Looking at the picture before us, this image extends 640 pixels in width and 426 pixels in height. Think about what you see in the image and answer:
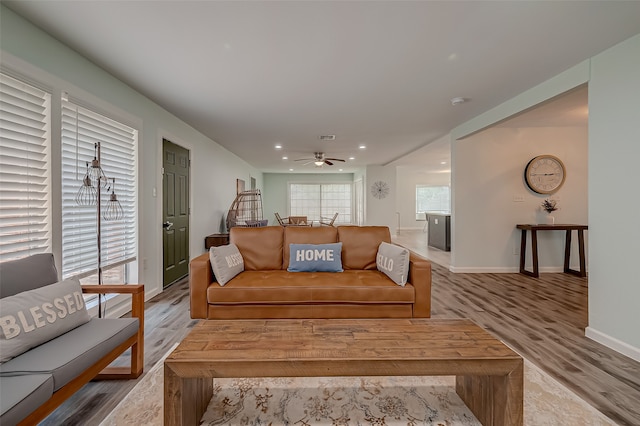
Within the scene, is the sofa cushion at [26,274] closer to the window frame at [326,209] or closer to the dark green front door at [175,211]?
the dark green front door at [175,211]

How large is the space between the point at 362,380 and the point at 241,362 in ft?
3.12

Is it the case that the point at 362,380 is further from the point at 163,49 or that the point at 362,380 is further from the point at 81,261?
the point at 163,49

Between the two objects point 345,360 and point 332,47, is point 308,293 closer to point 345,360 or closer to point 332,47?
point 345,360

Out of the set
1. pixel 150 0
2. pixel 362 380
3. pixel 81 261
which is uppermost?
pixel 150 0

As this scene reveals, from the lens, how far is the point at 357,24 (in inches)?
77.9

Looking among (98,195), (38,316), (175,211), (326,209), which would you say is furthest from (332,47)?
(326,209)

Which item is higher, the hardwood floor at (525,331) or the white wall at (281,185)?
the white wall at (281,185)

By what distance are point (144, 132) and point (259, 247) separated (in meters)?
1.98

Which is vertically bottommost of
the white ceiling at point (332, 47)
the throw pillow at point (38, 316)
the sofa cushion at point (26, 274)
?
the throw pillow at point (38, 316)

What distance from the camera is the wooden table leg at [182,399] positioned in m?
1.27

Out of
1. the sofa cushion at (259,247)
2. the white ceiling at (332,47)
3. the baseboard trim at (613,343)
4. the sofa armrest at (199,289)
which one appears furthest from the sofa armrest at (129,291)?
the baseboard trim at (613,343)

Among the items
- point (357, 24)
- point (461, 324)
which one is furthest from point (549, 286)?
point (357, 24)

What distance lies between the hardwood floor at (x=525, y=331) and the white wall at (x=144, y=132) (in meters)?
0.88

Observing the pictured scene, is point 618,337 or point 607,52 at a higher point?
point 607,52
